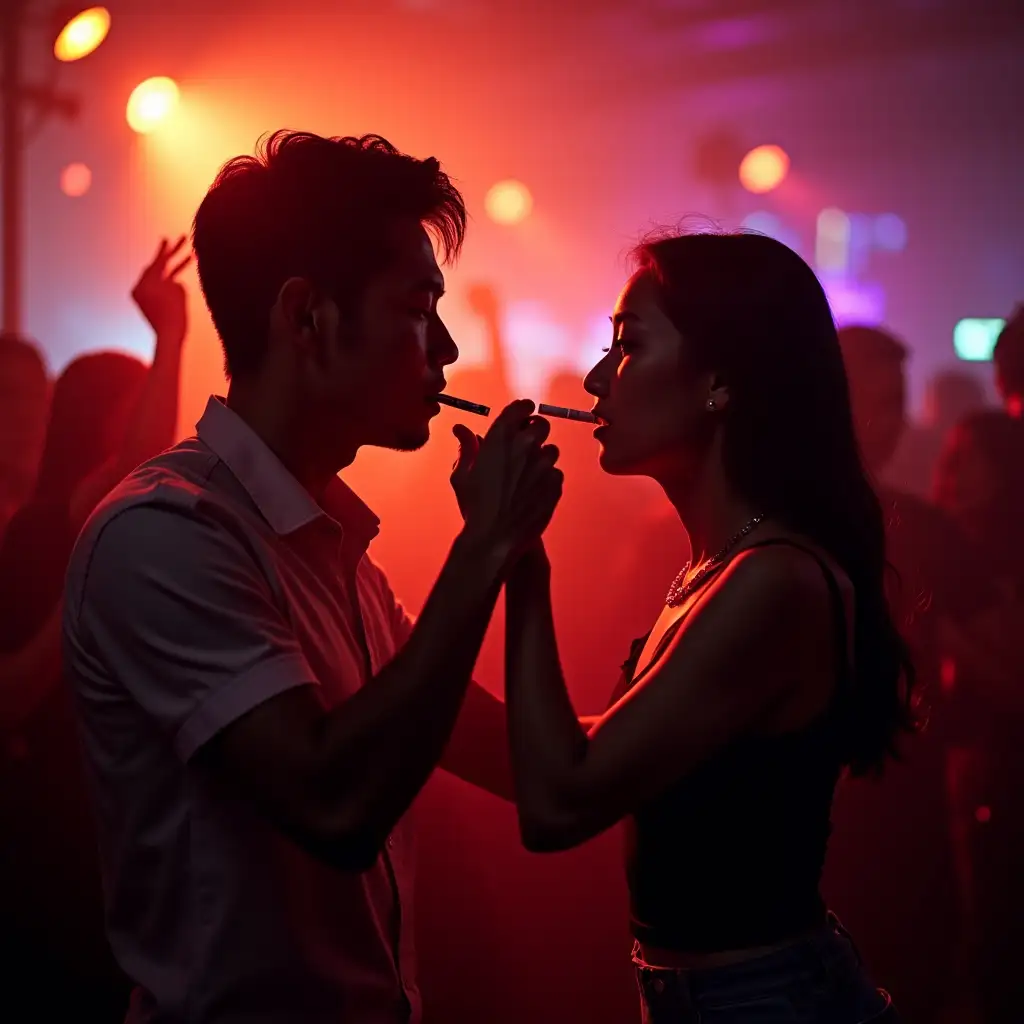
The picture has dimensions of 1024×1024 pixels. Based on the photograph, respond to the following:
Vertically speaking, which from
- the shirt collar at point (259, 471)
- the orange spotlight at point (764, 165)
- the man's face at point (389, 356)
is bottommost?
the shirt collar at point (259, 471)

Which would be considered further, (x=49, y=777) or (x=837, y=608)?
(x=49, y=777)

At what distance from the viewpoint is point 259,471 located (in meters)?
1.53

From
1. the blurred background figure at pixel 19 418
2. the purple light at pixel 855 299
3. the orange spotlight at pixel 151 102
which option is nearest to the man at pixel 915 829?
the blurred background figure at pixel 19 418

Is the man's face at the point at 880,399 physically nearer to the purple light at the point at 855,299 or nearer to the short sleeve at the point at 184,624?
the short sleeve at the point at 184,624

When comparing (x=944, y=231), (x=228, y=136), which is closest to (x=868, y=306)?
(x=944, y=231)

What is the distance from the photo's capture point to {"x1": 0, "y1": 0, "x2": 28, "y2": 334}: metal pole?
652 centimetres


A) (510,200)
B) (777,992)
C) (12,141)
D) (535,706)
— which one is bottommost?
(777,992)

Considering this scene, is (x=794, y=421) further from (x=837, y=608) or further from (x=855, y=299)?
(x=855, y=299)

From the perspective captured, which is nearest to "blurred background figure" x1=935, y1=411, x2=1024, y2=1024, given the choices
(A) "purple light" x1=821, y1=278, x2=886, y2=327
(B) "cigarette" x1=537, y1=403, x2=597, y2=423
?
(B) "cigarette" x1=537, y1=403, x2=597, y2=423

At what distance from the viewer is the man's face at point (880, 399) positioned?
3.29m

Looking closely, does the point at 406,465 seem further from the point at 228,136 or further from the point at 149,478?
the point at 228,136

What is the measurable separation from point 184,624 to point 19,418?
7.77ft

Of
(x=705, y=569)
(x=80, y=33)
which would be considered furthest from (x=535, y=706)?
(x=80, y=33)

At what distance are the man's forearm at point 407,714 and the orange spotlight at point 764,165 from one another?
810cm
